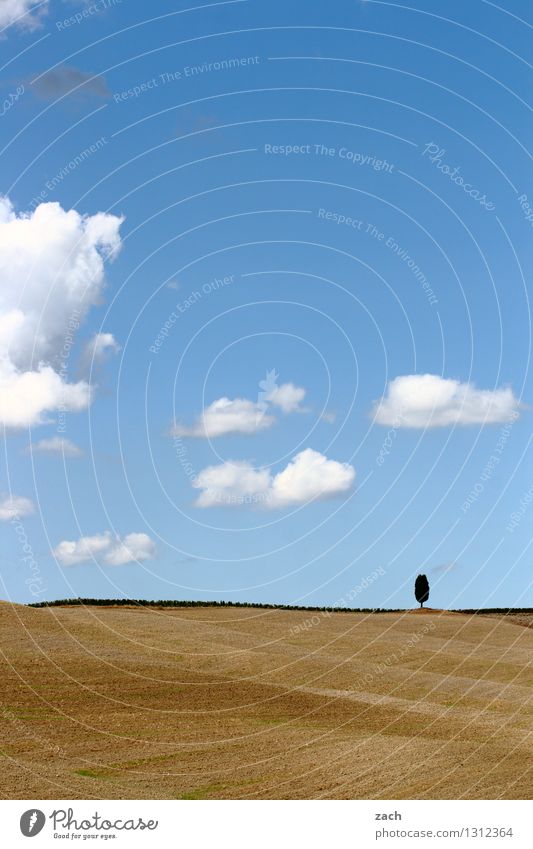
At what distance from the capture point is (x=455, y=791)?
25.3 m

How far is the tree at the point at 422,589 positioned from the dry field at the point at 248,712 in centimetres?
2199

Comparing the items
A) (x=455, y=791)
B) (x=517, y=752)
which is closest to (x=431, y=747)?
(x=517, y=752)

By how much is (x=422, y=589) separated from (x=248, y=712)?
4527 centimetres

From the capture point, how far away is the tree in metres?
77.9

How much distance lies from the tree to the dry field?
72.2ft

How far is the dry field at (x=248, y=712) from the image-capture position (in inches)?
1040

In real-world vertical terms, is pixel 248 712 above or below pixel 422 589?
below

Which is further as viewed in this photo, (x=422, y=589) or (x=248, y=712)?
(x=422, y=589)

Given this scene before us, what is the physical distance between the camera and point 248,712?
34781mm

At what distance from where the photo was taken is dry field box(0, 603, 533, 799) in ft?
86.6

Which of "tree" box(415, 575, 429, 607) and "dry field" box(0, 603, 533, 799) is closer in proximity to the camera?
"dry field" box(0, 603, 533, 799)

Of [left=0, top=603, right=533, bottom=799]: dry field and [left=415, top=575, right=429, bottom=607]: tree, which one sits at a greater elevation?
[left=415, top=575, right=429, bottom=607]: tree

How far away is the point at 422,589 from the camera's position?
256 ft

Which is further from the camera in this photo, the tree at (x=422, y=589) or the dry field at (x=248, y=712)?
the tree at (x=422, y=589)
